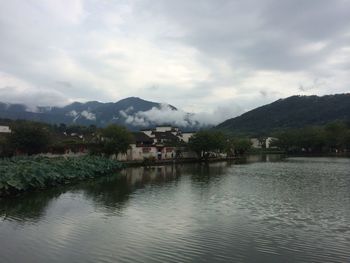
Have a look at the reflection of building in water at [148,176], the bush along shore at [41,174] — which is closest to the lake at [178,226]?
the bush along shore at [41,174]

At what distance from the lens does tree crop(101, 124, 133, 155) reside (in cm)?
6519

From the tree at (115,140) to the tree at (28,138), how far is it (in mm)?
9425

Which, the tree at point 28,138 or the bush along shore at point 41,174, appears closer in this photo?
the bush along shore at point 41,174

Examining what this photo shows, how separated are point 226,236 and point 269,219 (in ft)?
13.3

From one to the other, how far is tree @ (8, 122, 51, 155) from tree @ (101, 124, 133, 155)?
9425 mm

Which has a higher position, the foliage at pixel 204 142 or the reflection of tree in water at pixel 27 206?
the foliage at pixel 204 142

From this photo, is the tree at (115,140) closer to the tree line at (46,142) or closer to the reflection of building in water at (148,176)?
the tree line at (46,142)

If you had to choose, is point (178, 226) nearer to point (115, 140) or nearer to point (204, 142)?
point (115, 140)

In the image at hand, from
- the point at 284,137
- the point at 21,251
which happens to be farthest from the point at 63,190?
the point at 284,137

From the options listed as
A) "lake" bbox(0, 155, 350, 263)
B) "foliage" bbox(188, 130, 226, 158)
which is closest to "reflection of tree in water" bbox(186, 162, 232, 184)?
"lake" bbox(0, 155, 350, 263)

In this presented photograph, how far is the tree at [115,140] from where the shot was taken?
214 feet

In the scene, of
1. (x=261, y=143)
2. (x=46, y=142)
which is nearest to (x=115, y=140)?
(x=46, y=142)

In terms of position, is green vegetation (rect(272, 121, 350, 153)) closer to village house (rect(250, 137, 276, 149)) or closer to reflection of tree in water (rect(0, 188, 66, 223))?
village house (rect(250, 137, 276, 149))

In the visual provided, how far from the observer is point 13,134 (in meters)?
57.1
